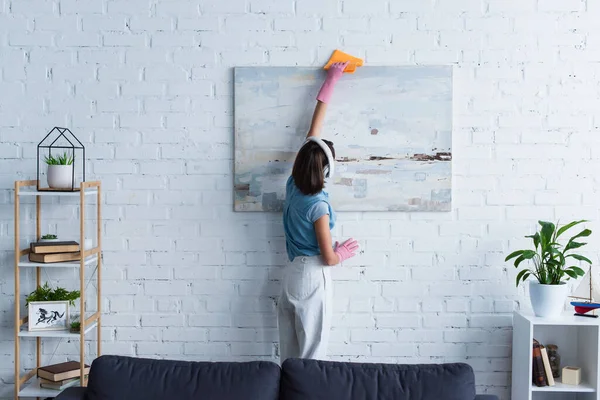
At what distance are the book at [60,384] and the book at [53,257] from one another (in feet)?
1.95

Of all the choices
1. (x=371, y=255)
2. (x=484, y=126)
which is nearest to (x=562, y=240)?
(x=484, y=126)

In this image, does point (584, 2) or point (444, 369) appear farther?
point (584, 2)

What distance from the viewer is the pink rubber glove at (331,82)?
3.29m

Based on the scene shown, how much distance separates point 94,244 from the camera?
345 centimetres

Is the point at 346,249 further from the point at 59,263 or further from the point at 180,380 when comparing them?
the point at 59,263

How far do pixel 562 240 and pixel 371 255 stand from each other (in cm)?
99

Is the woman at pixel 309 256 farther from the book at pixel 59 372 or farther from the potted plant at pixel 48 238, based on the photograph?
the potted plant at pixel 48 238

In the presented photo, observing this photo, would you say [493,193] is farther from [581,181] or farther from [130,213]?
[130,213]

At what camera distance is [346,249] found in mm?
3287

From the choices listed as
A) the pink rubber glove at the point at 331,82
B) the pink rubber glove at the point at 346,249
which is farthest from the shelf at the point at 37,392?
the pink rubber glove at the point at 331,82

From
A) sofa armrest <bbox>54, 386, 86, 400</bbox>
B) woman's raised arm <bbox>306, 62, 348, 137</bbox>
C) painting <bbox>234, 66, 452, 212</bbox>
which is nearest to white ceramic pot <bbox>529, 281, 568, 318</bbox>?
painting <bbox>234, 66, 452, 212</bbox>

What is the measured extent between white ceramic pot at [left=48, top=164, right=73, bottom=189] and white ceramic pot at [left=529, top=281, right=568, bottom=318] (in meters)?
2.31

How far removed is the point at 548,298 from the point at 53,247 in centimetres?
238

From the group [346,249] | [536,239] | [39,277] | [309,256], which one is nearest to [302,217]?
[309,256]
